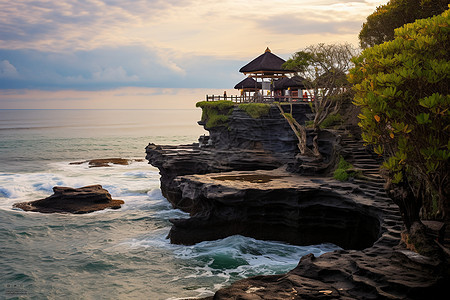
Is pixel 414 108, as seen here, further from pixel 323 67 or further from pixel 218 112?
pixel 218 112

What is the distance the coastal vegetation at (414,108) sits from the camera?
13760mm

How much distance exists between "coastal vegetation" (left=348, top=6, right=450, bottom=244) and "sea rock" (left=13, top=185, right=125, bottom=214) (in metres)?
24.8

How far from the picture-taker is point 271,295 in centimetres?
1273

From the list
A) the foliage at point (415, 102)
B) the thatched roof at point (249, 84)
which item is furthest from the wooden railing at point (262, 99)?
the foliage at point (415, 102)

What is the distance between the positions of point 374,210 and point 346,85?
518 inches

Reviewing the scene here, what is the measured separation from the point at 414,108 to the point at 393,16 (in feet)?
50.0

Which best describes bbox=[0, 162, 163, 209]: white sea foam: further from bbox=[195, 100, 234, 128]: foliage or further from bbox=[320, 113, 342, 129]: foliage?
bbox=[320, 113, 342, 129]: foliage

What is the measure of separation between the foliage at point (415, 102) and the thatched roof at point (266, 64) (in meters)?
24.6

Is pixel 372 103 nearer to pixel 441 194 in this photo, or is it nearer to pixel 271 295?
pixel 441 194

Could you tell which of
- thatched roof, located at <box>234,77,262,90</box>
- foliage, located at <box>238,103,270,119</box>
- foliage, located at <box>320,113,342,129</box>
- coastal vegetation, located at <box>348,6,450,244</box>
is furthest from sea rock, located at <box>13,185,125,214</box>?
coastal vegetation, located at <box>348,6,450,244</box>

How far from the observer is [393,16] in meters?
27.5

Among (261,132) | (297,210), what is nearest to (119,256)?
(297,210)

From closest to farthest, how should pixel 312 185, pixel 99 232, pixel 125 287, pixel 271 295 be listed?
pixel 271 295 < pixel 125 287 < pixel 312 185 < pixel 99 232

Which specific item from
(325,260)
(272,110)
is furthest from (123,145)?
(325,260)
